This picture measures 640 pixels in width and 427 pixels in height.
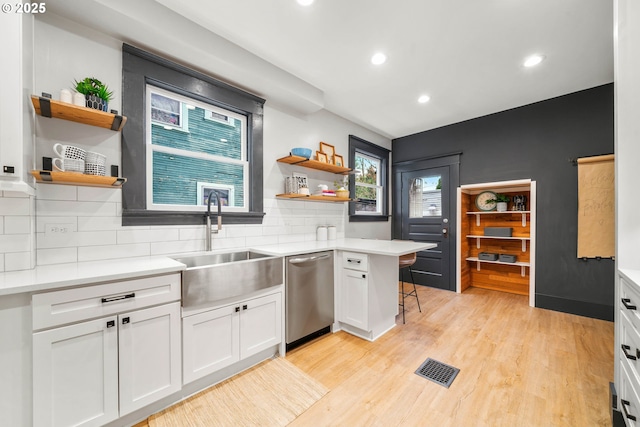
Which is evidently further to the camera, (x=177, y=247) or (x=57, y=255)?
(x=177, y=247)

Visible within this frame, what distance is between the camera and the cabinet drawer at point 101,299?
1229mm

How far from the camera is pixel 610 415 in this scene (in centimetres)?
155

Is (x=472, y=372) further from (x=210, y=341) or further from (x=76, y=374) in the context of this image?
(x=76, y=374)

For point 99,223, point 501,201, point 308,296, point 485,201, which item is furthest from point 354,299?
point 501,201

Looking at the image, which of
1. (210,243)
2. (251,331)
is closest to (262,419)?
(251,331)

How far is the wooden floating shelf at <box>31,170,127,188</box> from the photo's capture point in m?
1.47

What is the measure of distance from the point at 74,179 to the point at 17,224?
1.28 feet

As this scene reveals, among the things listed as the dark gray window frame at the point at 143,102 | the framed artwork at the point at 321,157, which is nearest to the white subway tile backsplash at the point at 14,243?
the dark gray window frame at the point at 143,102

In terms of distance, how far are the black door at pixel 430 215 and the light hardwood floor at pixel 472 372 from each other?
1159mm

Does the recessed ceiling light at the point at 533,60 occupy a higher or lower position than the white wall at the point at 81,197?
higher

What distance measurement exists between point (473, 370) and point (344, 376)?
106 centimetres

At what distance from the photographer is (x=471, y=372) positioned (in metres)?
2.00

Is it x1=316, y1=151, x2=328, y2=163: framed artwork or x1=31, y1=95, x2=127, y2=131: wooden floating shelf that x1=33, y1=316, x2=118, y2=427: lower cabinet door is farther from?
x1=316, y1=151, x2=328, y2=163: framed artwork

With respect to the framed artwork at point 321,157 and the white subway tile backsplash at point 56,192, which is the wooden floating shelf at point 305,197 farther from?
the white subway tile backsplash at point 56,192
